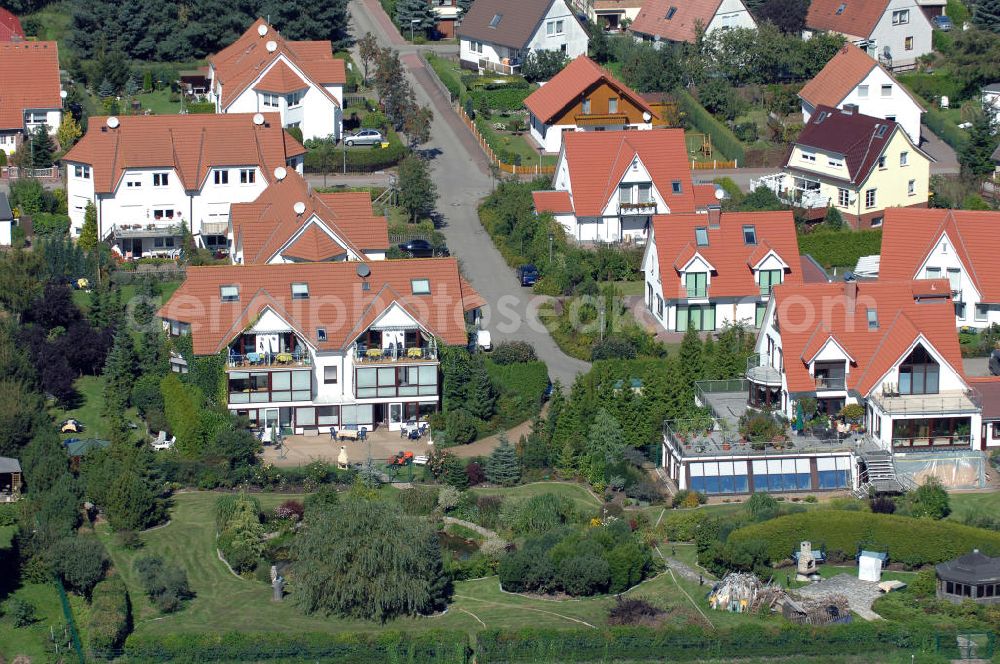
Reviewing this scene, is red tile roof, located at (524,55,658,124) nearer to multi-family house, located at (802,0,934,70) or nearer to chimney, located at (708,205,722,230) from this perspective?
multi-family house, located at (802,0,934,70)

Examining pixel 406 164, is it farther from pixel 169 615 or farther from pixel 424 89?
pixel 169 615

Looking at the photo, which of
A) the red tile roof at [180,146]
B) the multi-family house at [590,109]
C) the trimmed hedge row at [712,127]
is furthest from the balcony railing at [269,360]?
the trimmed hedge row at [712,127]

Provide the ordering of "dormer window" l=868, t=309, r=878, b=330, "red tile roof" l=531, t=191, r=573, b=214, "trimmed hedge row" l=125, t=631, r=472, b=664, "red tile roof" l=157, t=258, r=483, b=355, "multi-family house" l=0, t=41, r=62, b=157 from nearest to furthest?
"trimmed hedge row" l=125, t=631, r=472, b=664 → "dormer window" l=868, t=309, r=878, b=330 → "red tile roof" l=157, t=258, r=483, b=355 → "red tile roof" l=531, t=191, r=573, b=214 → "multi-family house" l=0, t=41, r=62, b=157

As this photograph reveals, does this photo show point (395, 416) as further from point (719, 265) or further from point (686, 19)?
point (686, 19)

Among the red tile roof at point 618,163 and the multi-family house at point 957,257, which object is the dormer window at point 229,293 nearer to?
the red tile roof at point 618,163

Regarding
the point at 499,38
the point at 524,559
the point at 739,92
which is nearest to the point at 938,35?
the point at 739,92

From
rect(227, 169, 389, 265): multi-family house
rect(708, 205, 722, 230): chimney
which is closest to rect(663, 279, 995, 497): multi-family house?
rect(708, 205, 722, 230): chimney

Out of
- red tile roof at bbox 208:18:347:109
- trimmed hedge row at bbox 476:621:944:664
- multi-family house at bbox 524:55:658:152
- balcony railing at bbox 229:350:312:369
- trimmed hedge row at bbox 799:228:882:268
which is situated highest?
red tile roof at bbox 208:18:347:109
